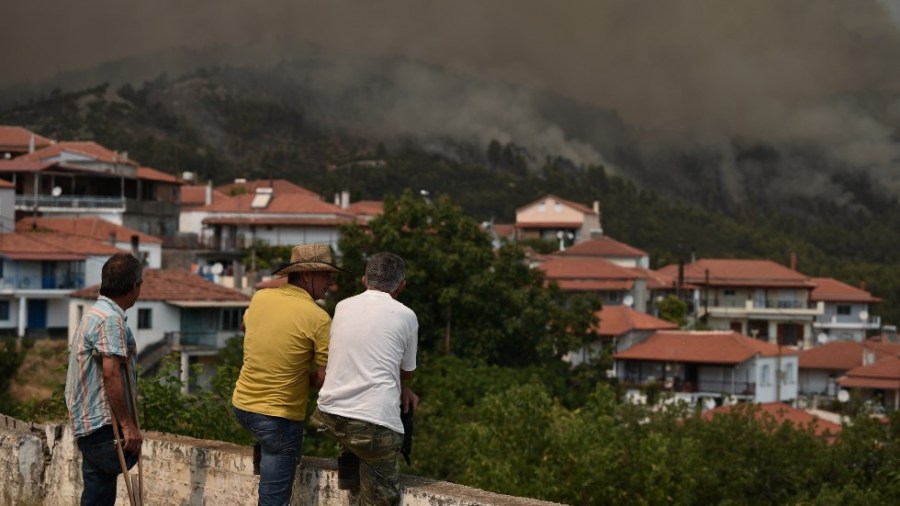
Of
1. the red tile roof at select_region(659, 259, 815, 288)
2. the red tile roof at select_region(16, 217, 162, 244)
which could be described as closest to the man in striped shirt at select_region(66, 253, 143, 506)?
the red tile roof at select_region(16, 217, 162, 244)

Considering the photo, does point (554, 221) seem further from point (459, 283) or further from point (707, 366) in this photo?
point (459, 283)

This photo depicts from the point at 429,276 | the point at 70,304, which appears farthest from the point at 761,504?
the point at 70,304

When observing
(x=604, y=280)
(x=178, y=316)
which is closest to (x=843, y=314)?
(x=604, y=280)

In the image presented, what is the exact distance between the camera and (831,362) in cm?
6250

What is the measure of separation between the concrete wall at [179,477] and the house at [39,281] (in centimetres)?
3658

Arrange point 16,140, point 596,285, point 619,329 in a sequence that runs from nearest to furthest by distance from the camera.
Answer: point 619,329
point 596,285
point 16,140

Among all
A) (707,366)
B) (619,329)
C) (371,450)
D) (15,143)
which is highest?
(15,143)

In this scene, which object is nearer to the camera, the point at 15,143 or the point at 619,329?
the point at 619,329

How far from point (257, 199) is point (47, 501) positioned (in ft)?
187

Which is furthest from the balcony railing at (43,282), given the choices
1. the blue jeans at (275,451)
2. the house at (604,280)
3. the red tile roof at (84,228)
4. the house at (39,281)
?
the blue jeans at (275,451)

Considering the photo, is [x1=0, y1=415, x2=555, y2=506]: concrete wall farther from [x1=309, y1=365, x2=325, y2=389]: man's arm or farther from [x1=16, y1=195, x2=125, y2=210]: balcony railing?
[x1=16, y1=195, x2=125, y2=210]: balcony railing

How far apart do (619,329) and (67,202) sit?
24846 millimetres

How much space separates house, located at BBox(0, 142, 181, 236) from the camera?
57.2 metres

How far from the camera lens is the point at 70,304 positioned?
43625mm
